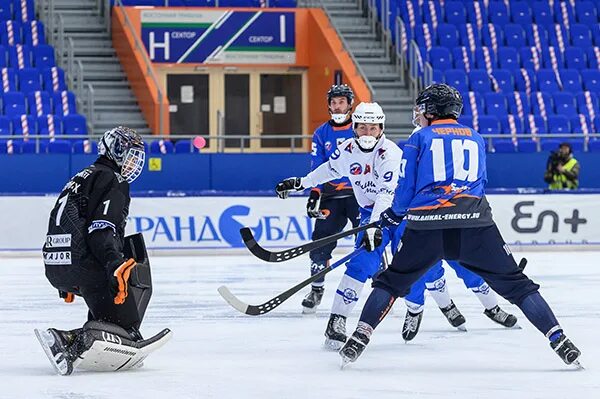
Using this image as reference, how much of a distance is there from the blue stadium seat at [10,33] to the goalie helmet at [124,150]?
1703cm

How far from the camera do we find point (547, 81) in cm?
2466

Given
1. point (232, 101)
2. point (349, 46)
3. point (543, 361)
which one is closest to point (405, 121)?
point (349, 46)

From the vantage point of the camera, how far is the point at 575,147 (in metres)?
21.8

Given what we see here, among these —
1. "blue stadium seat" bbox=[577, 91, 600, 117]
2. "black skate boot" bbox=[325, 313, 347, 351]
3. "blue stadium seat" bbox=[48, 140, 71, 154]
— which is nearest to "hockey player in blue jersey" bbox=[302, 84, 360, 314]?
"black skate boot" bbox=[325, 313, 347, 351]

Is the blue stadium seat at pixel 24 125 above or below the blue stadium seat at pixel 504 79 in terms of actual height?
below

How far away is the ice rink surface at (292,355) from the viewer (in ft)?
22.2

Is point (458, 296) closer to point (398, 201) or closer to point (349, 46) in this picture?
point (398, 201)

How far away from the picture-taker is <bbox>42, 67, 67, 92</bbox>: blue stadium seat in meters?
23.0

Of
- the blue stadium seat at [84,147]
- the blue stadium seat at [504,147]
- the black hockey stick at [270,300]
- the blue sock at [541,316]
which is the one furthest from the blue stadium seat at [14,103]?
the blue sock at [541,316]

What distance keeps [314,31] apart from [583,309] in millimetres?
15318

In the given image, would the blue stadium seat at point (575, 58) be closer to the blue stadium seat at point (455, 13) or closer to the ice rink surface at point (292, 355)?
the blue stadium seat at point (455, 13)

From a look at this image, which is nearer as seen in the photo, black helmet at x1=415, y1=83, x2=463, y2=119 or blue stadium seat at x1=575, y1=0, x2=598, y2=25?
black helmet at x1=415, y1=83, x2=463, y2=119

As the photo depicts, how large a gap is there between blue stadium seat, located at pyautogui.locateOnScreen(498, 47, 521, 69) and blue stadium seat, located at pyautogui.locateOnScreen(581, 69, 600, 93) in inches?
47.8

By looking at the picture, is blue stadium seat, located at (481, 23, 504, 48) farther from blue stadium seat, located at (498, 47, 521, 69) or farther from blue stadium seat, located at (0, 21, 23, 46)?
blue stadium seat, located at (0, 21, 23, 46)
